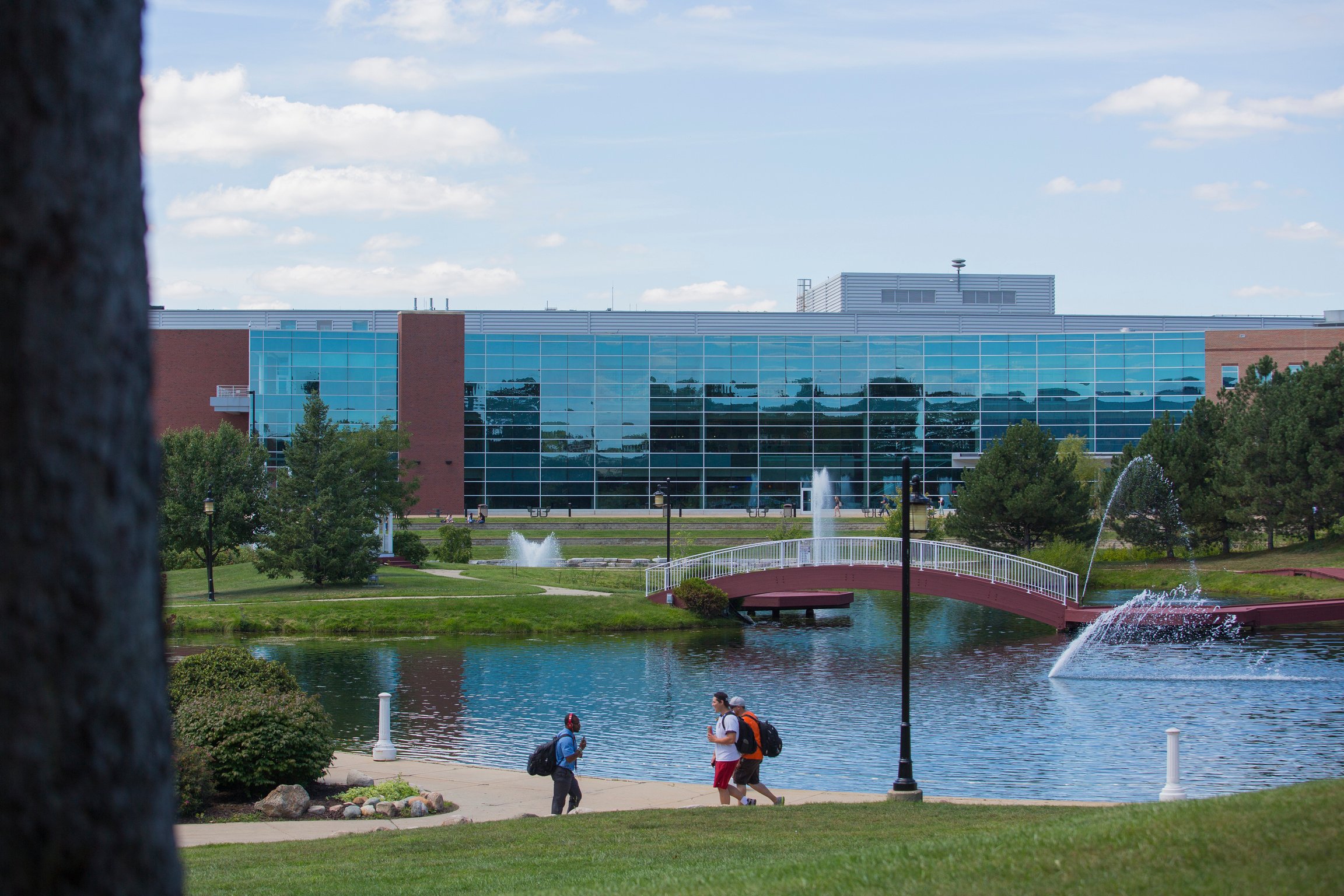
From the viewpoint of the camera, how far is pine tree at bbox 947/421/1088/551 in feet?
139

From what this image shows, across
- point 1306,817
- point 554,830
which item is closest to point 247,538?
point 554,830

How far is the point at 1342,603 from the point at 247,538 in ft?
112

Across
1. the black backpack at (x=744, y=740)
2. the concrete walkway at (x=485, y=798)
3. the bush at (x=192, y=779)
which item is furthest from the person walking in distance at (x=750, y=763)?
the bush at (x=192, y=779)

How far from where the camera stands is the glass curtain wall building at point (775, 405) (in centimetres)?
7419

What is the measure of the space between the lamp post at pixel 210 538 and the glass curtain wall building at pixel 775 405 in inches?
1275

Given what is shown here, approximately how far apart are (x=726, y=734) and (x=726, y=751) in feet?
0.76

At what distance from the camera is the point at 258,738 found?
13.8m

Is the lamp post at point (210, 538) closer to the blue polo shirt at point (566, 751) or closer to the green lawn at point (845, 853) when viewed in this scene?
the blue polo shirt at point (566, 751)

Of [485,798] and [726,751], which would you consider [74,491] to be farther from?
[485,798]

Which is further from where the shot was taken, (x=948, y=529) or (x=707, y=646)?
(x=948, y=529)

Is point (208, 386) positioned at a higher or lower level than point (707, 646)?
higher

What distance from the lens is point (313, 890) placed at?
856 cm

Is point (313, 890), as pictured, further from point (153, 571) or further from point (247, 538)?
point (247, 538)

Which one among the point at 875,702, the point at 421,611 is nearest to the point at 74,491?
the point at 875,702
